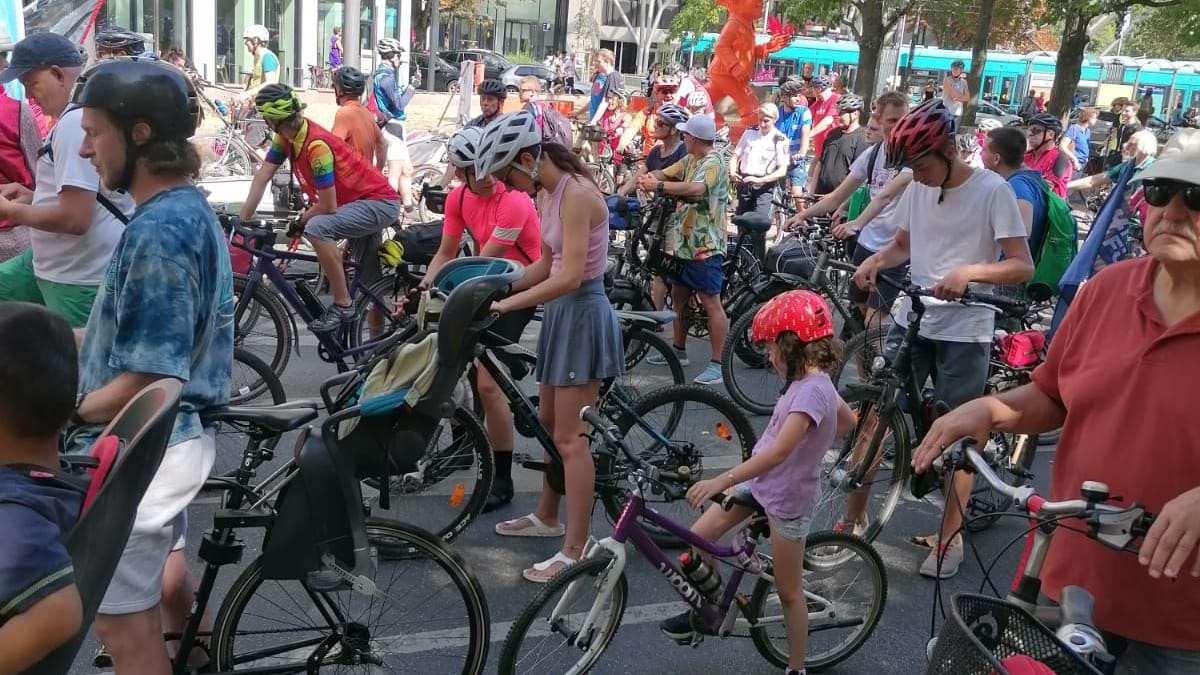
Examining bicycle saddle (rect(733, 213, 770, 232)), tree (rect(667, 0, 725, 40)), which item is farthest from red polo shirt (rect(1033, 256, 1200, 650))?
tree (rect(667, 0, 725, 40))

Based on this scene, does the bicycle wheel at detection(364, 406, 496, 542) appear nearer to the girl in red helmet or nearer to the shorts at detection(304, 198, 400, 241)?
the girl in red helmet

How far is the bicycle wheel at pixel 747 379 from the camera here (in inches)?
262

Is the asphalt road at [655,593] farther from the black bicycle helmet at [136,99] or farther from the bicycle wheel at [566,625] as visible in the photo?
the black bicycle helmet at [136,99]

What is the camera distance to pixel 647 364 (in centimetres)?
601

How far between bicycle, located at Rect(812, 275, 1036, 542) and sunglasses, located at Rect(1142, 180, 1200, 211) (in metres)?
2.16

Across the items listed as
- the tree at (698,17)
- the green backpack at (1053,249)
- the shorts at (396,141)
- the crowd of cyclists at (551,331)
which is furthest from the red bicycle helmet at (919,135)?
the tree at (698,17)

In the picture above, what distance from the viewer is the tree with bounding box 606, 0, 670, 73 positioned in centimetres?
5557

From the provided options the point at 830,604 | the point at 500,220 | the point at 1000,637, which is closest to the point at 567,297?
the point at 500,220

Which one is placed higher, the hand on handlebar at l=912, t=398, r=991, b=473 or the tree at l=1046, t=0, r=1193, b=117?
the tree at l=1046, t=0, r=1193, b=117

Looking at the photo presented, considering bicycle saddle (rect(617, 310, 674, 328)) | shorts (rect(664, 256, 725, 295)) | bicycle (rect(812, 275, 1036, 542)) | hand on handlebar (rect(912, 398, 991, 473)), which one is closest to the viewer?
hand on handlebar (rect(912, 398, 991, 473))

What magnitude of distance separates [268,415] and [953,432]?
1917 millimetres

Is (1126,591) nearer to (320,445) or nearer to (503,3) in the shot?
(320,445)

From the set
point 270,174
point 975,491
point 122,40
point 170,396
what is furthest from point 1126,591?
point 122,40

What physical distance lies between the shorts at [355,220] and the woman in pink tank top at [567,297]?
2525 millimetres
